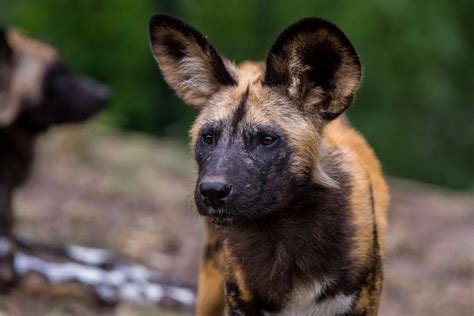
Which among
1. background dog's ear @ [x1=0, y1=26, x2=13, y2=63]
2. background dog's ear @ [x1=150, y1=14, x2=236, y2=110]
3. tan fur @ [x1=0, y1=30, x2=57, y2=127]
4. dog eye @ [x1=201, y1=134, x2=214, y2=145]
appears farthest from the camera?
tan fur @ [x1=0, y1=30, x2=57, y2=127]

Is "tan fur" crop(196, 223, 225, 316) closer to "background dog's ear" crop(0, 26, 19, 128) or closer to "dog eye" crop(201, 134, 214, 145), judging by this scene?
"dog eye" crop(201, 134, 214, 145)

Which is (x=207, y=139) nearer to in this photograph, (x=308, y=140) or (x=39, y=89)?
(x=308, y=140)

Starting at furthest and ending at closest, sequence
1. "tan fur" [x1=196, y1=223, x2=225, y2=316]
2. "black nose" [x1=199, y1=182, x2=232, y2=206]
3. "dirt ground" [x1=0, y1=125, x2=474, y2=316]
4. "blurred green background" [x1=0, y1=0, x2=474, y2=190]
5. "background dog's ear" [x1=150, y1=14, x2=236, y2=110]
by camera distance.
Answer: "blurred green background" [x1=0, y1=0, x2=474, y2=190] → "dirt ground" [x1=0, y1=125, x2=474, y2=316] → "tan fur" [x1=196, y1=223, x2=225, y2=316] → "background dog's ear" [x1=150, y1=14, x2=236, y2=110] → "black nose" [x1=199, y1=182, x2=232, y2=206]

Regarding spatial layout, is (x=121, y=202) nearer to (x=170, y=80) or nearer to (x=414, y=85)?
(x=170, y=80)

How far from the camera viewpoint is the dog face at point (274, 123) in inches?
124

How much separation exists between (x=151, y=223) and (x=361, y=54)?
9.53m

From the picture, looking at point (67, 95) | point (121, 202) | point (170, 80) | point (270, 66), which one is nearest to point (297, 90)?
point (270, 66)

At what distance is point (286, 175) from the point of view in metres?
3.23

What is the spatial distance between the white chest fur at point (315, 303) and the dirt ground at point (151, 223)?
88.3 inches

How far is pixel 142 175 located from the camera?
939cm

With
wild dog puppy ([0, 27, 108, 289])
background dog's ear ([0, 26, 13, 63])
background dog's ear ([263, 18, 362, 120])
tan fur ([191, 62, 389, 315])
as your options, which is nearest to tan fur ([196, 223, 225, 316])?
tan fur ([191, 62, 389, 315])

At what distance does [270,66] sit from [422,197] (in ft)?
22.3

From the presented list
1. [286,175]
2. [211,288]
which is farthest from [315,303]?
[211,288]

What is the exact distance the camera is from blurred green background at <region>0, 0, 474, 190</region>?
15.7 m
